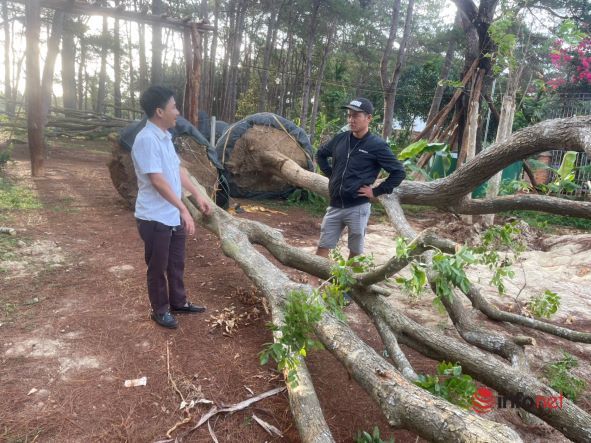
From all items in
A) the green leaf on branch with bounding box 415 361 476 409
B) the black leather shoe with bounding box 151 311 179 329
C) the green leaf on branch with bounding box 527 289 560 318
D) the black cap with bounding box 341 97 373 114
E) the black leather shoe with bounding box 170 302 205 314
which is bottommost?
the black leather shoe with bounding box 170 302 205 314

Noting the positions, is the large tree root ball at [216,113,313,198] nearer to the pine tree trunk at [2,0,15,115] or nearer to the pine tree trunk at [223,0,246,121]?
the pine tree trunk at [223,0,246,121]

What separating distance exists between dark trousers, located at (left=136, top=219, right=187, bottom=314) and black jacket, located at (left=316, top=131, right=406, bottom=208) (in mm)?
1412

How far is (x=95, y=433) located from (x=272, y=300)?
1.25m

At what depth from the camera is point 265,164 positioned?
7.49 metres

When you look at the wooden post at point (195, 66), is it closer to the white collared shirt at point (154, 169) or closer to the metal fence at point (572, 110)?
the white collared shirt at point (154, 169)

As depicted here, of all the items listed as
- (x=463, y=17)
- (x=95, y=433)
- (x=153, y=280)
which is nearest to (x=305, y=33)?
(x=463, y=17)

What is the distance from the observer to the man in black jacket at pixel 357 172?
11.2 feet

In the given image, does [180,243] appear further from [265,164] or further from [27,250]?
[265,164]

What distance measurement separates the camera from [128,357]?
2562mm

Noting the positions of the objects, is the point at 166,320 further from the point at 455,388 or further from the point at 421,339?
the point at 455,388

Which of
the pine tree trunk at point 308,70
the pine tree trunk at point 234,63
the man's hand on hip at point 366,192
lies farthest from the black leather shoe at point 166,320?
the pine tree trunk at point 234,63

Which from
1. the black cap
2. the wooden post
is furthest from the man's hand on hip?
the wooden post

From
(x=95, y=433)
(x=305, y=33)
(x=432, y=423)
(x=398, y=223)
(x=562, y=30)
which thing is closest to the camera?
(x=432, y=423)

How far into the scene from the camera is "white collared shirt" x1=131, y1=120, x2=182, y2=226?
263cm
